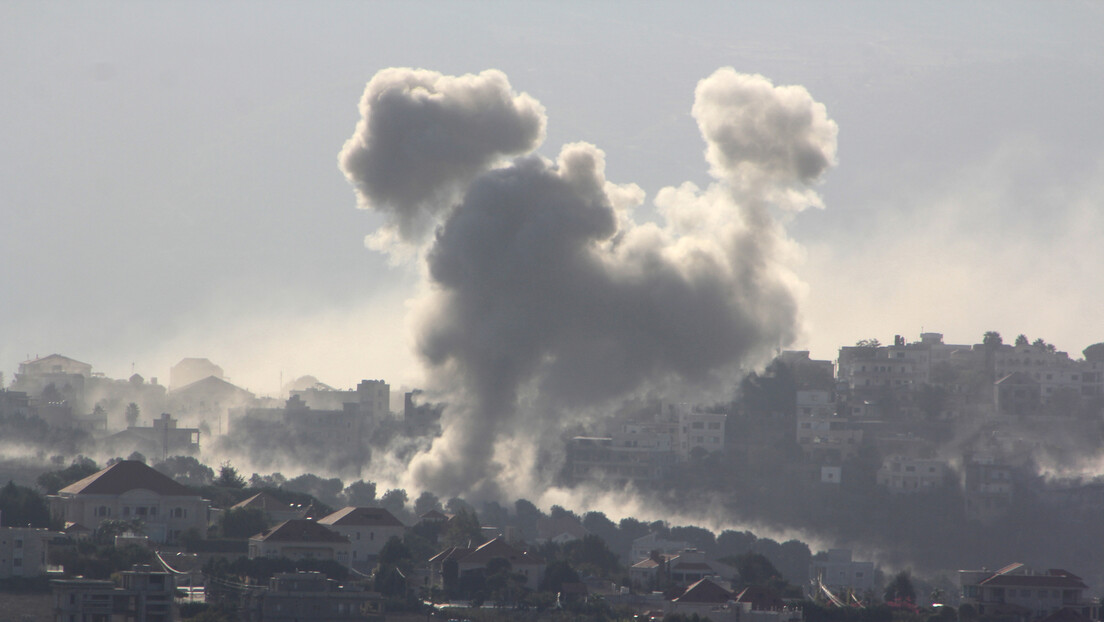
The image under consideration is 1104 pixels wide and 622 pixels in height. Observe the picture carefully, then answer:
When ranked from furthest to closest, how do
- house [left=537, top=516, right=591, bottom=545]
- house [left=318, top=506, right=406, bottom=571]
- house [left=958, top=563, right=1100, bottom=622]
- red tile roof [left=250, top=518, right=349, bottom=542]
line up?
house [left=537, top=516, right=591, bottom=545] → house [left=318, top=506, right=406, bottom=571] → house [left=958, top=563, right=1100, bottom=622] → red tile roof [left=250, top=518, right=349, bottom=542]

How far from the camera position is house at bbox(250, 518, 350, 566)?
265ft

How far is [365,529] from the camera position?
91625 millimetres

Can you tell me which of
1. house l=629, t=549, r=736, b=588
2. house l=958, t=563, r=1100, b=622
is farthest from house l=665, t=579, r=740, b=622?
house l=958, t=563, r=1100, b=622

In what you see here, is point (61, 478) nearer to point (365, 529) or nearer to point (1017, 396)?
point (365, 529)

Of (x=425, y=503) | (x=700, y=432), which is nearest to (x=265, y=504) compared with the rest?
(x=425, y=503)

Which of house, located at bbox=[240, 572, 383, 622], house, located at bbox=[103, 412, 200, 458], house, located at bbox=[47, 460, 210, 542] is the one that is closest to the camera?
house, located at bbox=[240, 572, 383, 622]

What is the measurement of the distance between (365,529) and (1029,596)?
31.3 meters

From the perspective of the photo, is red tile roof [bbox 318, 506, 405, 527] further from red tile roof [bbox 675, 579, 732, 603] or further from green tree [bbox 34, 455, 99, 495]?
red tile roof [bbox 675, 579, 732, 603]

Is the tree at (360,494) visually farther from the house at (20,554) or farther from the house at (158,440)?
the house at (20,554)

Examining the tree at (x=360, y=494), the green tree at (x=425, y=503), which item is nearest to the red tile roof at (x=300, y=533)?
the green tree at (x=425, y=503)

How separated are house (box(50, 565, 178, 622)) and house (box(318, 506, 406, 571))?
80.3 ft

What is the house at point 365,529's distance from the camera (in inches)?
3551

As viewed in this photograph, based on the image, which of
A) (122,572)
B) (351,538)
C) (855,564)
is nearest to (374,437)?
(855,564)

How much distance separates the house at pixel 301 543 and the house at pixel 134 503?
3816 millimetres
